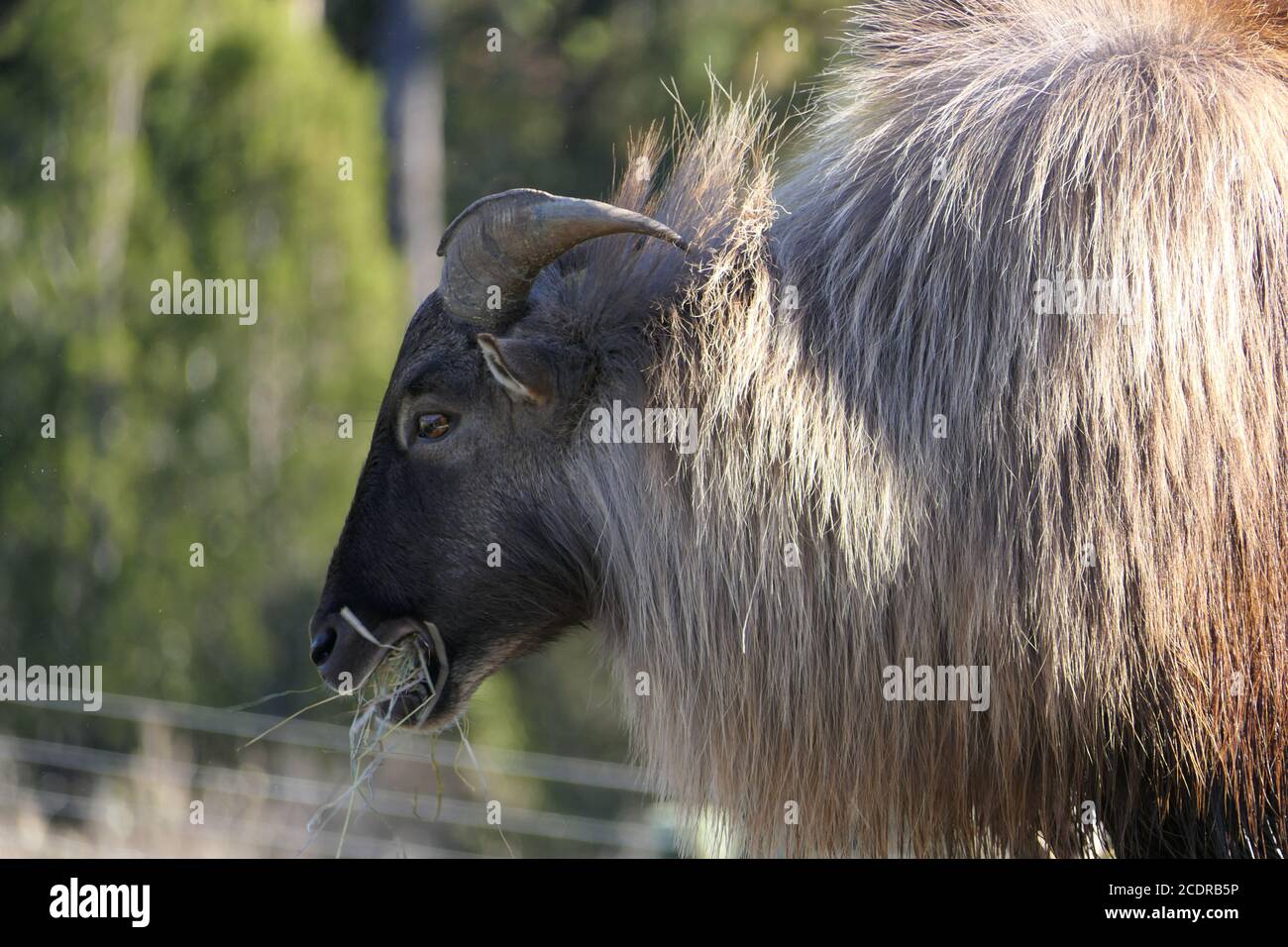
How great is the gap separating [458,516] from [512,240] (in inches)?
34.4

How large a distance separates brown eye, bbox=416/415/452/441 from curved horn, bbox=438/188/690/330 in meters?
0.32

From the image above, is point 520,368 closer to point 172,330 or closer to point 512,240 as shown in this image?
point 512,240

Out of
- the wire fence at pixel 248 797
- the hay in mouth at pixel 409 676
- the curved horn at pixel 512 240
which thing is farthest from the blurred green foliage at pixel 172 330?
the curved horn at pixel 512 240

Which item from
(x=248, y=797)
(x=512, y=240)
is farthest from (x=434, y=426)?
(x=248, y=797)

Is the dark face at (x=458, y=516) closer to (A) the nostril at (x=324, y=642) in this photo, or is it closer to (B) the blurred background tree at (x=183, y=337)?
(A) the nostril at (x=324, y=642)

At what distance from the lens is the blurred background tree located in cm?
1230

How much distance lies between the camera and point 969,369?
3705 millimetres

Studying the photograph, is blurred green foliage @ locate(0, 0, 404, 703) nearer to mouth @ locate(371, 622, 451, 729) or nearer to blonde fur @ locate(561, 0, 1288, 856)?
mouth @ locate(371, 622, 451, 729)

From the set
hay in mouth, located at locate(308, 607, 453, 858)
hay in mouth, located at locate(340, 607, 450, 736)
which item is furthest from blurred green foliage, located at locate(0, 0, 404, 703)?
hay in mouth, located at locate(340, 607, 450, 736)

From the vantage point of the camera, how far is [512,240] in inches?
160

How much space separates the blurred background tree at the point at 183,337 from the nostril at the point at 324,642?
25.8 feet

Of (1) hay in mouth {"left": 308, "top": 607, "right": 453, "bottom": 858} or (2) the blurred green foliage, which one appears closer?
(1) hay in mouth {"left": 308, "top": 607, "right": 453, "bottom": 858}

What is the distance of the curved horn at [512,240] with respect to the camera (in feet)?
12.9
